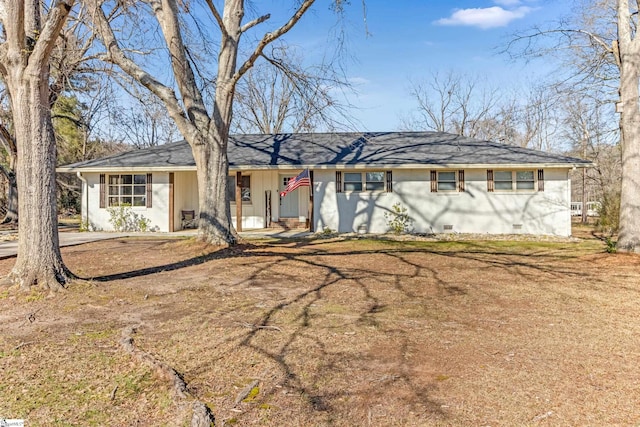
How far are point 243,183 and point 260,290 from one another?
1076 cm

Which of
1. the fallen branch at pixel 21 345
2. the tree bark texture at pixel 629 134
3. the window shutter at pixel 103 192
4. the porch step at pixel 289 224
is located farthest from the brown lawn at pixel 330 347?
the porch step at pixel 289 224

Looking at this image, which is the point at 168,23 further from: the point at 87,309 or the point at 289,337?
the point at 289,337

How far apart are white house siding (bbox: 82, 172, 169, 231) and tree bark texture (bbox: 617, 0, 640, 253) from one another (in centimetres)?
1441

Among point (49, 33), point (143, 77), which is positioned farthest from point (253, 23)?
point (49, 33)

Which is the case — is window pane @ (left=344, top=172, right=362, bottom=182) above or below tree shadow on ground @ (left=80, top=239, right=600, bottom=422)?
above

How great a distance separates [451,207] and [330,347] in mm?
11961

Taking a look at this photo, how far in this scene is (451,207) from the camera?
14.5 meters

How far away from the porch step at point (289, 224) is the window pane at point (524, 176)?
8.24 meters

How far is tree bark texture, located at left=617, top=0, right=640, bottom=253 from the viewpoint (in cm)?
926

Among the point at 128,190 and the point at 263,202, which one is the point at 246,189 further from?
the point at 128,190

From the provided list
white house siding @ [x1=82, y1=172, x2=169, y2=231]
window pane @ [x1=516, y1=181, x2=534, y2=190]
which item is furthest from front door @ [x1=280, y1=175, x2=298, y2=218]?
window pane @ [x1=516, y1=181, x2=534, y2=190]

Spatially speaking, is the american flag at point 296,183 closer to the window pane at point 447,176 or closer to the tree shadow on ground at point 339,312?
the tree shadow on ground at point 339,312

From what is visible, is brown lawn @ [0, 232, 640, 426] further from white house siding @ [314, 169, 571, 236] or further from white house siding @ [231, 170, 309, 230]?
white house siding @ [231, 170, 309, 230]

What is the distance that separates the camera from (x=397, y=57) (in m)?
14.4
